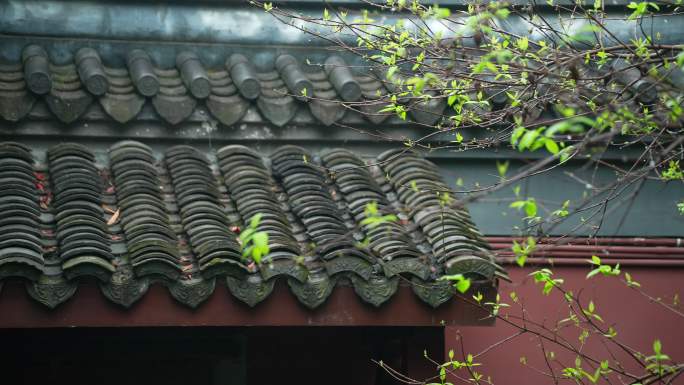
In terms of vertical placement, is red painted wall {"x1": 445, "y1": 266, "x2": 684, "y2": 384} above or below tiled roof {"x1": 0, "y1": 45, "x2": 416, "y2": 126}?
below

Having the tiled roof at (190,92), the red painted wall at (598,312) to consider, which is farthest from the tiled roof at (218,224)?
the red painted wall at (598,312)

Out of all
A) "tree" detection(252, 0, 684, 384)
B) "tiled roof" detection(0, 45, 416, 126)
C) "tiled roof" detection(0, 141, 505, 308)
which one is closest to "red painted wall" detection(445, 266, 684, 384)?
"tree" detection(252, 0, 684, 384)

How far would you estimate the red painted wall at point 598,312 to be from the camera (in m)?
6.54

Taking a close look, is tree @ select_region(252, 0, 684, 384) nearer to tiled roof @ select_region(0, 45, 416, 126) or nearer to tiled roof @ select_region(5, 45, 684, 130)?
tiled roof @ select_region(5, 45, 684, 130)

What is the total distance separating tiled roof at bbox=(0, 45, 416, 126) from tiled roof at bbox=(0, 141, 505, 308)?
Result: 0.81ft

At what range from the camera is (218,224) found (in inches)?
207

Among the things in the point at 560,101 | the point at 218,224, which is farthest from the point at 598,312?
the point at 218,224

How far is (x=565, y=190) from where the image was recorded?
6957 millimetres

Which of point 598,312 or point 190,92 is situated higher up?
point 190,92

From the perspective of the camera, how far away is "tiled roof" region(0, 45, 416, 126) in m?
5.97

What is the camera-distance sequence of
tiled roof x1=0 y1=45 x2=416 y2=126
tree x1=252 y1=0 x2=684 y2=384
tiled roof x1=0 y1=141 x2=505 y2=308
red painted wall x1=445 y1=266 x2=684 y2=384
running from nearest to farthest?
tree x1=252 y1=0 x2=684 y2=384 < tiled roof x1=0 y1=141 x2=505 y2=308 < tiled roof x1=0 y1=45 x2=416 y2=126 < red painted wall x1=445 y1=266 x2=684 y2=384

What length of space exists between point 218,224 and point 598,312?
2.76 meters

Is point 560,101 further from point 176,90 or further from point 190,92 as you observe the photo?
point 176,90

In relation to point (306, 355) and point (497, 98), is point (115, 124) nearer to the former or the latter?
point (306, 355)
